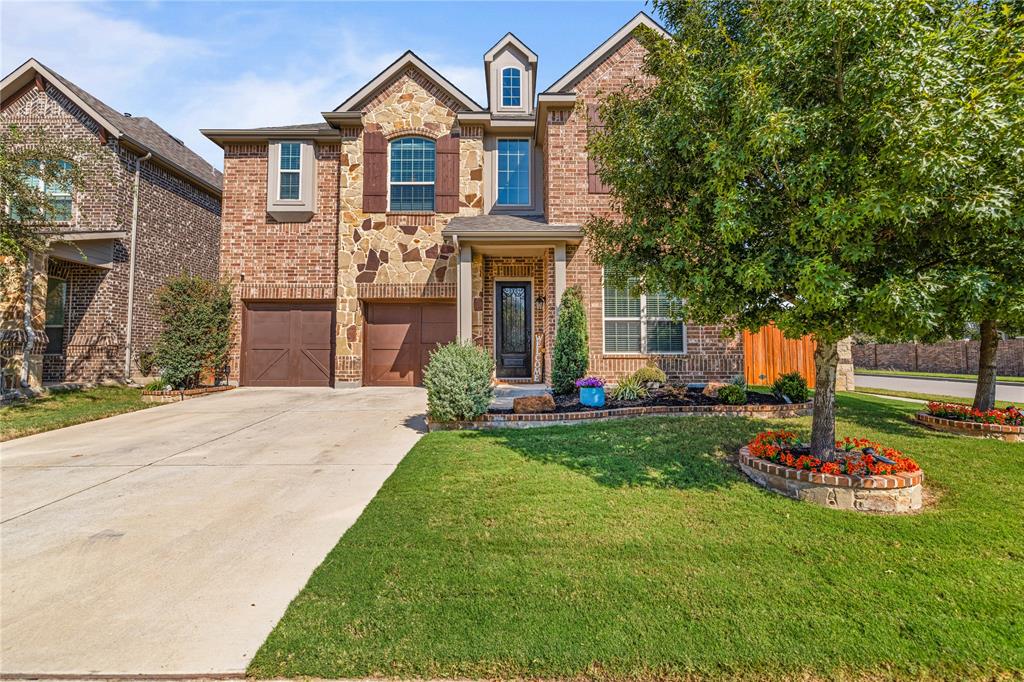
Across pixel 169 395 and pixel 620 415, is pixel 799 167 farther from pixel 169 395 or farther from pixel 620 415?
pixel 169 395

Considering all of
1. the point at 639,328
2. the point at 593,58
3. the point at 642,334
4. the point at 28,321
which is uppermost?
the point at 593,58

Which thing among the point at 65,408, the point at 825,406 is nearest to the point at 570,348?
the point at 825,406

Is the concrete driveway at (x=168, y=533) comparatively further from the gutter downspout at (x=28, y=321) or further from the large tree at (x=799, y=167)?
the gutter downspout at (x=28, y=321)

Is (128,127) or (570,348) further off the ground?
(128,127)

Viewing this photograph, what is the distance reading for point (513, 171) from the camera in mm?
12180

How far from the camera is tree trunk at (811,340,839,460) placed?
184 inches

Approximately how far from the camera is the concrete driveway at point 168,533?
2.45m

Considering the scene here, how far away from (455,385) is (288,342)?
8.06 m

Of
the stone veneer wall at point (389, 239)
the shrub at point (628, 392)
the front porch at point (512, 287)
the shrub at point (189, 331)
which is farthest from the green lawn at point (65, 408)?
the shrub at point (628, 392)

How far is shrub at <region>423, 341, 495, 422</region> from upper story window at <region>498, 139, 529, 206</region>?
21.6 feet

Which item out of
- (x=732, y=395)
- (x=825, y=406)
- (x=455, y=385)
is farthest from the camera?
(x=732, y=395)

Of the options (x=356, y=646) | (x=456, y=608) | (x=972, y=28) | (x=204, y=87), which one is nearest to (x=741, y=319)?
(x=972, y=28)

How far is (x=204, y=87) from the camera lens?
29.7 ft

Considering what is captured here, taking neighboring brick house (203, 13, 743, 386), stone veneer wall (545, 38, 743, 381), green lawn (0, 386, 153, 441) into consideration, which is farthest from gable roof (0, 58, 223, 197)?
stone veneer wall (545, 38, 743, 381)
